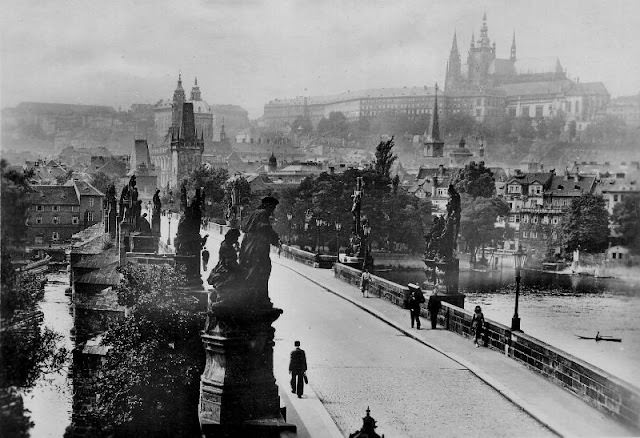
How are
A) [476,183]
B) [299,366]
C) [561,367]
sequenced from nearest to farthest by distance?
[299,366] → [561,367] → [476,183]

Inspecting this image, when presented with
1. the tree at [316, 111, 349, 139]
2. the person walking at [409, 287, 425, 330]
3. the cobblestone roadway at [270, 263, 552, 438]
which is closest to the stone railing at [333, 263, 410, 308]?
the person walking at [409, 287, 425, 330]

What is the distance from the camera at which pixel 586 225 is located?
1099 inches

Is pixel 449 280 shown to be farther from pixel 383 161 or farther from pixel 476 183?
pixel 476 183

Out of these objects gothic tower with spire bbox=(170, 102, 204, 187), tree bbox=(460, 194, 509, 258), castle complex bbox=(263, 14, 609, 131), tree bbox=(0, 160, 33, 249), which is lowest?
tree bbox=(460, 194, 509, 258)

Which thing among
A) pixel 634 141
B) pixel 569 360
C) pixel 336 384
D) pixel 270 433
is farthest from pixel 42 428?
pixel 634 141

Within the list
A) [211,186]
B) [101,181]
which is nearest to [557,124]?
[101,181]

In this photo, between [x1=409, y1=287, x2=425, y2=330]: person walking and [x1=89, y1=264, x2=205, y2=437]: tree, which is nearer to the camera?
[x1=89, y1=264, x2=205, y2=437]: tree

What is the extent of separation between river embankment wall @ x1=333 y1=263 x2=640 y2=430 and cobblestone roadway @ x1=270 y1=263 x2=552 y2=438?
1.10 meters

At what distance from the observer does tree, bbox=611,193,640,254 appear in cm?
1294

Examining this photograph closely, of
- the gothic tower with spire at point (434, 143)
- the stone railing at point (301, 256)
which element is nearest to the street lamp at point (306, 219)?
the stone railing at point (301, 256)

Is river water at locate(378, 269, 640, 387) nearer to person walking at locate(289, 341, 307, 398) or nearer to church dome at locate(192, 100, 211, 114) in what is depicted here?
church dome at locate(192, 100, 211, 114)

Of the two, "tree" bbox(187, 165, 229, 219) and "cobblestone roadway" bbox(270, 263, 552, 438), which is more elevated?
"tree" bbox(187, 165, 229, 219)

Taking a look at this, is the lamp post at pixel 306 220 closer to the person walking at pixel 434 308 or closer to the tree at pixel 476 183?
the person walking at pixel 434 308

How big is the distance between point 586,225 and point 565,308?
11648 mm
